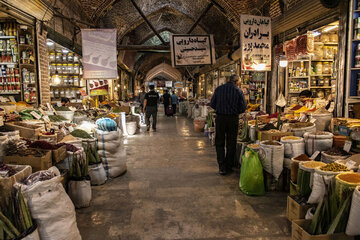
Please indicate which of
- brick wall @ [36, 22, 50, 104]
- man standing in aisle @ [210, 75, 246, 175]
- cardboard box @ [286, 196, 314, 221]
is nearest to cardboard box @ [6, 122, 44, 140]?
brick wall @ [36, 22, 50, 104]

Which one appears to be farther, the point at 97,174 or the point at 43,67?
the point at 43,67

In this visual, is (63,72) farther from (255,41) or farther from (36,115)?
(255,41)

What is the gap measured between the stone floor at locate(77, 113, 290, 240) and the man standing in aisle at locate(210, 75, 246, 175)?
0.34m

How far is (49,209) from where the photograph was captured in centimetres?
232

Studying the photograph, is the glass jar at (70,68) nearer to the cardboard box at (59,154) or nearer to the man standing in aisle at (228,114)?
the man standing in aisle at (228,114)

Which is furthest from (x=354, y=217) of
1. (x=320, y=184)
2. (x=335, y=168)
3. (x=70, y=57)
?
(x=70, y=57)

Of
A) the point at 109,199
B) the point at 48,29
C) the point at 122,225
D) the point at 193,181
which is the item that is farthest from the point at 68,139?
the point at 48,29

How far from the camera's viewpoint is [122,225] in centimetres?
312

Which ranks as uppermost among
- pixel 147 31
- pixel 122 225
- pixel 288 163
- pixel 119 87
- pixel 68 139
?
pixel 147 31

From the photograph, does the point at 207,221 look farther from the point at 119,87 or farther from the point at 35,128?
the point at 119,87

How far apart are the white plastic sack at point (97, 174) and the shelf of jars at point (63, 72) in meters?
5.36

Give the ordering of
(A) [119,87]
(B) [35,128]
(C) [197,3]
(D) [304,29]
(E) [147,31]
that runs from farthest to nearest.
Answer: (A) [119,87]
(E) [147,31]
(C) [197,3]
(D) [304,29]
(B) [35,128]

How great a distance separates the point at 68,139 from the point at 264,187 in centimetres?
323

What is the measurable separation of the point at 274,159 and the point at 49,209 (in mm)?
3043
